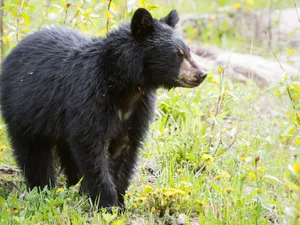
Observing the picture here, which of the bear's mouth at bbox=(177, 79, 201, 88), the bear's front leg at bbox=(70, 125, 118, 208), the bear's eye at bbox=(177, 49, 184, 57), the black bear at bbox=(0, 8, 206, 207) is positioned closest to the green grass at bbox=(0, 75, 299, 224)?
the bear's front leg at bbox=(70, 125, 118, 208)

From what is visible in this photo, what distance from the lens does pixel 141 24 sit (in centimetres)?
484

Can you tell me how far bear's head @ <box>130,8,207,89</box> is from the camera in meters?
4.86

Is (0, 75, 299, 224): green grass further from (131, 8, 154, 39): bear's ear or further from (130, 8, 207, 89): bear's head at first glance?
(131, 8, 154, 39): bear's ear

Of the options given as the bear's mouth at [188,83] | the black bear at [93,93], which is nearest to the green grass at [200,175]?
the black bear at [93,93]

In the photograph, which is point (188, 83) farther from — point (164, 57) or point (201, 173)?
point (201, 173)

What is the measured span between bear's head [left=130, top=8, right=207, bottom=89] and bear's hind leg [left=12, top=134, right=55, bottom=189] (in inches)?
48.2

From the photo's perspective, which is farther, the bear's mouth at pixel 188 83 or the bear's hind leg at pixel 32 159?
the bear's hind leg at pixel 32 159

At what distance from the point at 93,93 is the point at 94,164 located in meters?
0.55

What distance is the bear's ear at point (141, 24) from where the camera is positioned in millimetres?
4773

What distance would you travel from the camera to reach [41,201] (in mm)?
4641

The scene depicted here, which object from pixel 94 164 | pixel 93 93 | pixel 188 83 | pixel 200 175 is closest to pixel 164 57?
pixel 188 83

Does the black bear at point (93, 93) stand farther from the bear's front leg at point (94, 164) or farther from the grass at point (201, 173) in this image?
the grass at point (201, 173)

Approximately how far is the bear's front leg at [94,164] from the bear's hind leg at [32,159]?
612mm

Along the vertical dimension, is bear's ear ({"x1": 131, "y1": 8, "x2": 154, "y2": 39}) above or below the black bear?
above
